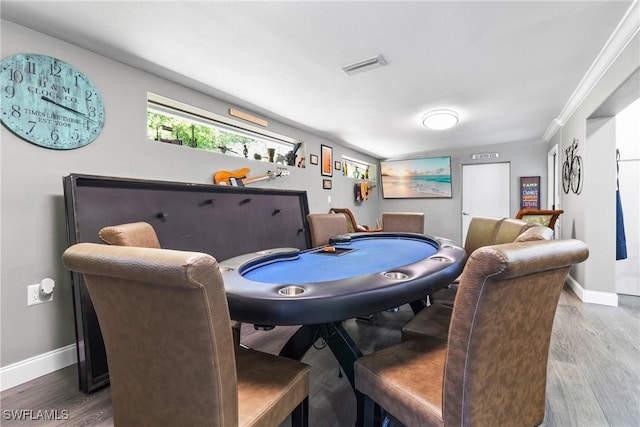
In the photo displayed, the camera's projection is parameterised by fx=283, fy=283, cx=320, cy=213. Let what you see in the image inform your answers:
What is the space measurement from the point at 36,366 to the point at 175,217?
49.0 inches

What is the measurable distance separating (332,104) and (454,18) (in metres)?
1.68

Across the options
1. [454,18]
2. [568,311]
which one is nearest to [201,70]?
[454,18]

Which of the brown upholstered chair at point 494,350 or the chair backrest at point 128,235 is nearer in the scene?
the brown upholstered chair at point 494,350

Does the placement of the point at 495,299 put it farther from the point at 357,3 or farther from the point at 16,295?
the point at 16,295

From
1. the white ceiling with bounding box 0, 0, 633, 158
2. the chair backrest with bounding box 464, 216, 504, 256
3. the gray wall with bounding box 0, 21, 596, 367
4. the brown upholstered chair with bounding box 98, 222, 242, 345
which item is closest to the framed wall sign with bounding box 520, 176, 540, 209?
the white ceiling with bounding box 0, 0, 633, 158

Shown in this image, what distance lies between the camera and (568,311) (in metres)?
2.76

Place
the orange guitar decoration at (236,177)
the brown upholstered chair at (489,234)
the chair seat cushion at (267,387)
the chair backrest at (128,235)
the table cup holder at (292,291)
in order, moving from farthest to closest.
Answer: the orange guitar decoration at (236,177) → the brown upholstered chair at (489,234) → the chair backrest at (128,235) → the table cup holder at (292,291) → the chair seat cushion at (267,387)

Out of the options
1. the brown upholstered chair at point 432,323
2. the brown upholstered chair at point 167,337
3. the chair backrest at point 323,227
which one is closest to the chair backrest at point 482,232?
the brown upholstered chair at point 432,323

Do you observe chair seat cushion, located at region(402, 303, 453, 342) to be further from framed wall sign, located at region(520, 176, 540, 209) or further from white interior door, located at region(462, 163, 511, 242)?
framed wall sign, located at region(520, 176, 540, 209)

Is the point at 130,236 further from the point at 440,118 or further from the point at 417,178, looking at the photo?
the point at 417,178

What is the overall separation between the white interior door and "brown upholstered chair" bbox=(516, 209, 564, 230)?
220cm

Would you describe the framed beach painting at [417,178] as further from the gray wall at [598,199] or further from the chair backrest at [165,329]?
the chair backrest at [165,329]

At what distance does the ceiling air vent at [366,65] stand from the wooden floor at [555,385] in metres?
2.26

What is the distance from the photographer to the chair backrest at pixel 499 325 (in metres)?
0.66
